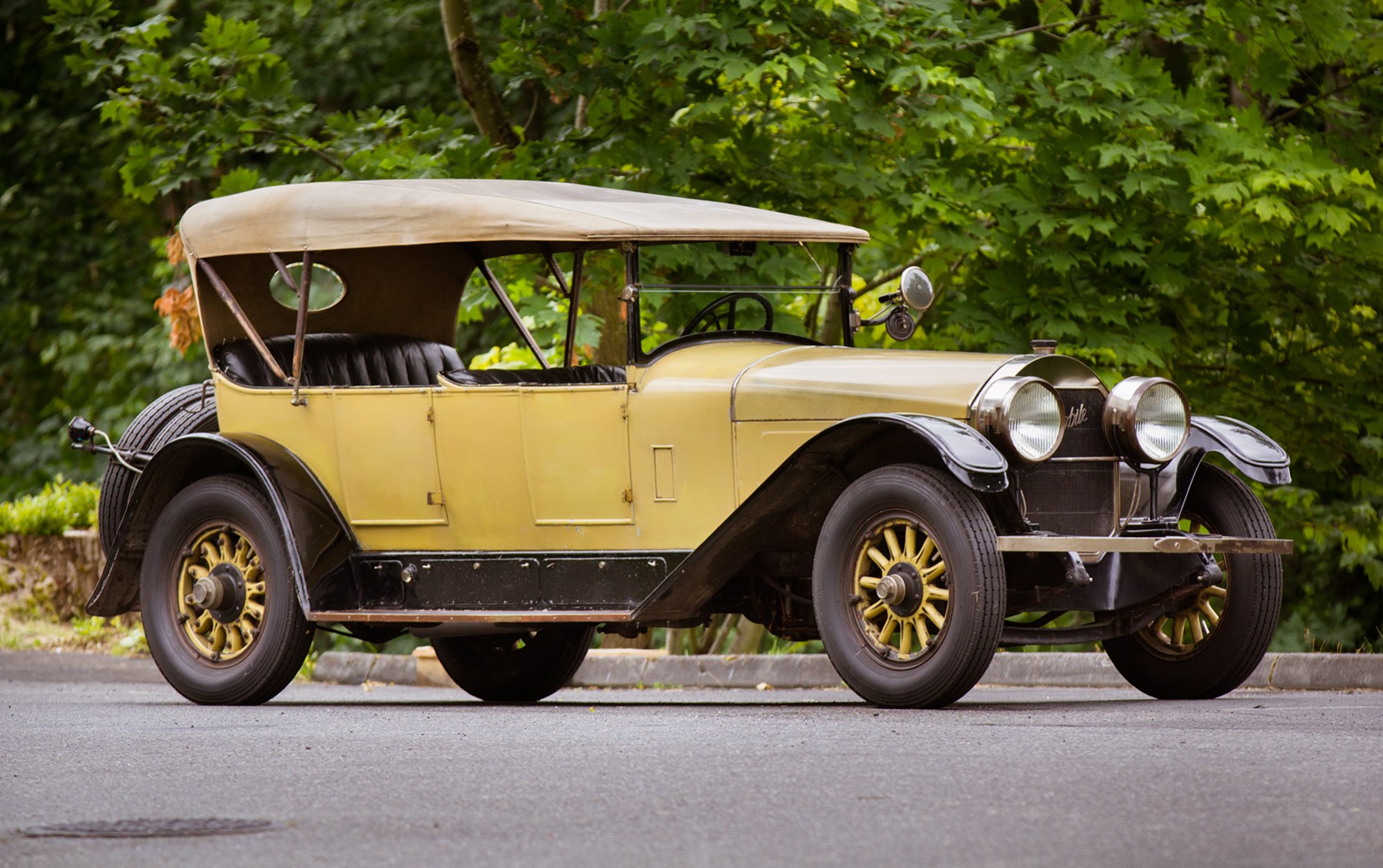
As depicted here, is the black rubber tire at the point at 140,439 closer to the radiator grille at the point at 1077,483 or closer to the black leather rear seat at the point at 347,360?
the black leather rear seat at the point at 347,360

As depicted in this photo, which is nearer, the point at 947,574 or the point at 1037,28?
the point at 947,574

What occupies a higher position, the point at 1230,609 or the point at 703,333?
the point at 703,333

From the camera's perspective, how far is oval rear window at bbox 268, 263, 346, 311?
9547 mm

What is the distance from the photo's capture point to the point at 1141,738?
235 inches

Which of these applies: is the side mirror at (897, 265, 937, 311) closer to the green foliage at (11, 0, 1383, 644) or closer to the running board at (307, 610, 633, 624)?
the running board at (307, 610, 633, 624)

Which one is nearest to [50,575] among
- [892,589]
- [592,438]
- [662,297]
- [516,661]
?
[662,297]

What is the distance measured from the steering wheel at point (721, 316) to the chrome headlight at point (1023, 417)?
165cm

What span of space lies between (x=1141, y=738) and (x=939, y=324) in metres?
6.21

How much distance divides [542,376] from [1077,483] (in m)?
2.38

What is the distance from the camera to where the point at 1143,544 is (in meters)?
6.88

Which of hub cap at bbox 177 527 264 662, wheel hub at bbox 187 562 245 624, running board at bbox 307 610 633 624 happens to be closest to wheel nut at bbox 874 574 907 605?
running board at bbox 307 610 633 624

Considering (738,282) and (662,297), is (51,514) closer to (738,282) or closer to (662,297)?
(662,297)

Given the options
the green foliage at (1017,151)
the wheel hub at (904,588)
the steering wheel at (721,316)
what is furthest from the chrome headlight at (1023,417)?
the green foliage at (1017,151)

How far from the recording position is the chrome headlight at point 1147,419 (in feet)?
24.0
